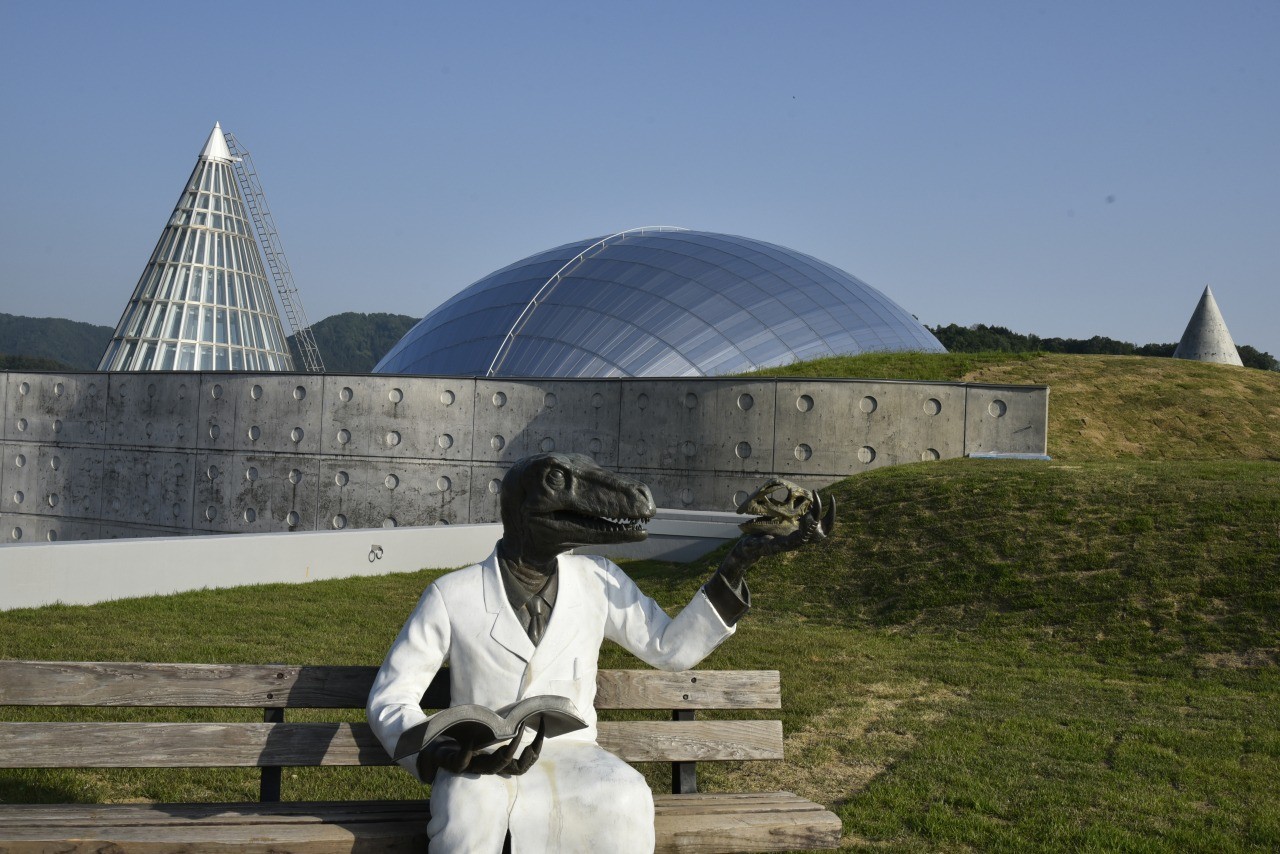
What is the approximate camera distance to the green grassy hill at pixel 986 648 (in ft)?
17.0

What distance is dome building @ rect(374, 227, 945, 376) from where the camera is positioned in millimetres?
24141

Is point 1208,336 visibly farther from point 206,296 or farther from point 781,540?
point 781,540

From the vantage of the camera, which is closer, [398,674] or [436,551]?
[398,674]

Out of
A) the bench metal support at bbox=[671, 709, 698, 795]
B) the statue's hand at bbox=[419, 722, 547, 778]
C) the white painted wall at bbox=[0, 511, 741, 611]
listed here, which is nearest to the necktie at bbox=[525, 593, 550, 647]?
the statue's hand at bbox=[419, 722, 547, 778]

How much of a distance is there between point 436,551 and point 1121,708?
9300mm

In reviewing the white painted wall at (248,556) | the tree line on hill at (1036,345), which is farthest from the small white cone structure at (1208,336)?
the white painted wall at (248,556)

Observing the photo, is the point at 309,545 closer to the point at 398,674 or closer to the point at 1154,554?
the point at 1154,554

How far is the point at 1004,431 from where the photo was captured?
17.8 m

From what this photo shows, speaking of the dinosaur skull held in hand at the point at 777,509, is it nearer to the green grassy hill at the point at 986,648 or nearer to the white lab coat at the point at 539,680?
the white lab coat at the point at 539,680

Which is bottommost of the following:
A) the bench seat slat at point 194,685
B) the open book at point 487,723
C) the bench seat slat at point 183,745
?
the bench seat slat at point 183,745

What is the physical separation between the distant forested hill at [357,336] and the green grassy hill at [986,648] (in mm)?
139728

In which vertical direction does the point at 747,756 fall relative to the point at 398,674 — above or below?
below

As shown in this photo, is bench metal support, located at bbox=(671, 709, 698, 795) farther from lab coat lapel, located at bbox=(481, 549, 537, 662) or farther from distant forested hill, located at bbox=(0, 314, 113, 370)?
distant forested hill, located at bbox=(0, 314, 113, 370)

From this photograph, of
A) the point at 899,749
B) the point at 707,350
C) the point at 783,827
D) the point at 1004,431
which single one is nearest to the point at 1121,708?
the point at 899,749
